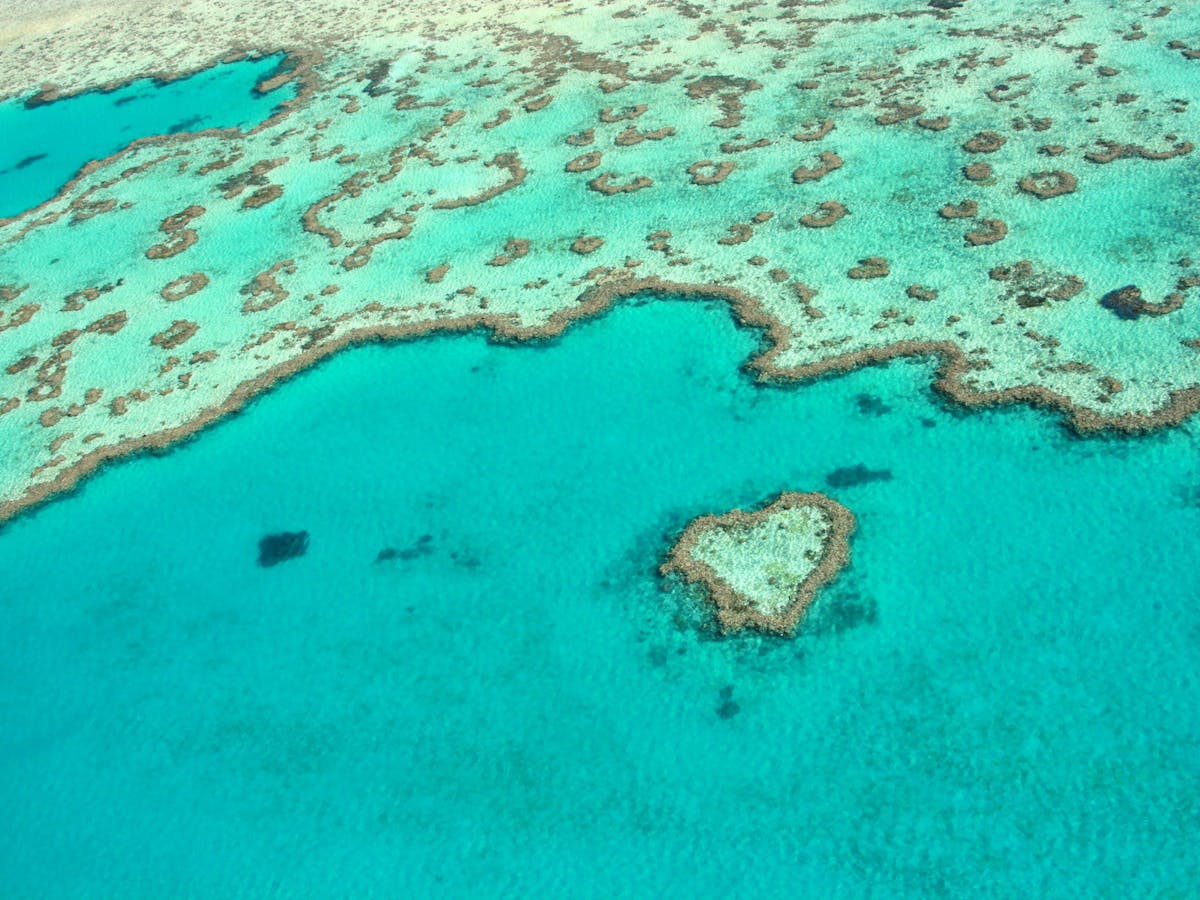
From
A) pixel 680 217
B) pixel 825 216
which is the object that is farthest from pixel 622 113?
pixel 825 216

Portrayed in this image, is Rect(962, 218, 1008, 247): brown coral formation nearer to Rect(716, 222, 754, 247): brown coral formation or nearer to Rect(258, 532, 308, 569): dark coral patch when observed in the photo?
Rect(716, 222, 754, 247): brown coral formation

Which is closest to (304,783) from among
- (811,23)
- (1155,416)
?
(1155,416)

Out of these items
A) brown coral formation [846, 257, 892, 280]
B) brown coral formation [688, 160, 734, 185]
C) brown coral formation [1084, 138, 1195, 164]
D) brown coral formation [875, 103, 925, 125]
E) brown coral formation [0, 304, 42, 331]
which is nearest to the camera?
brown coral formation [846, 257, 892, 280]

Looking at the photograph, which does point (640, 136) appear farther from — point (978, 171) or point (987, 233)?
point (987, 233)

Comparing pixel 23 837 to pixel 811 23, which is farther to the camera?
pixel 811 23

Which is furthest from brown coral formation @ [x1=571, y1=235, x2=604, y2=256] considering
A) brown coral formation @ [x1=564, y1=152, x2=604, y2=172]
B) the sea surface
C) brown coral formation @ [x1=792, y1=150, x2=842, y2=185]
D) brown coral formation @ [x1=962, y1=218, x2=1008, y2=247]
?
brown coral formation @ [x1=962, y1=218, x2=1008, y2=247]

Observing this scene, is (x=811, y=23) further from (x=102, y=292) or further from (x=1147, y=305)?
(x=102, y=292)
